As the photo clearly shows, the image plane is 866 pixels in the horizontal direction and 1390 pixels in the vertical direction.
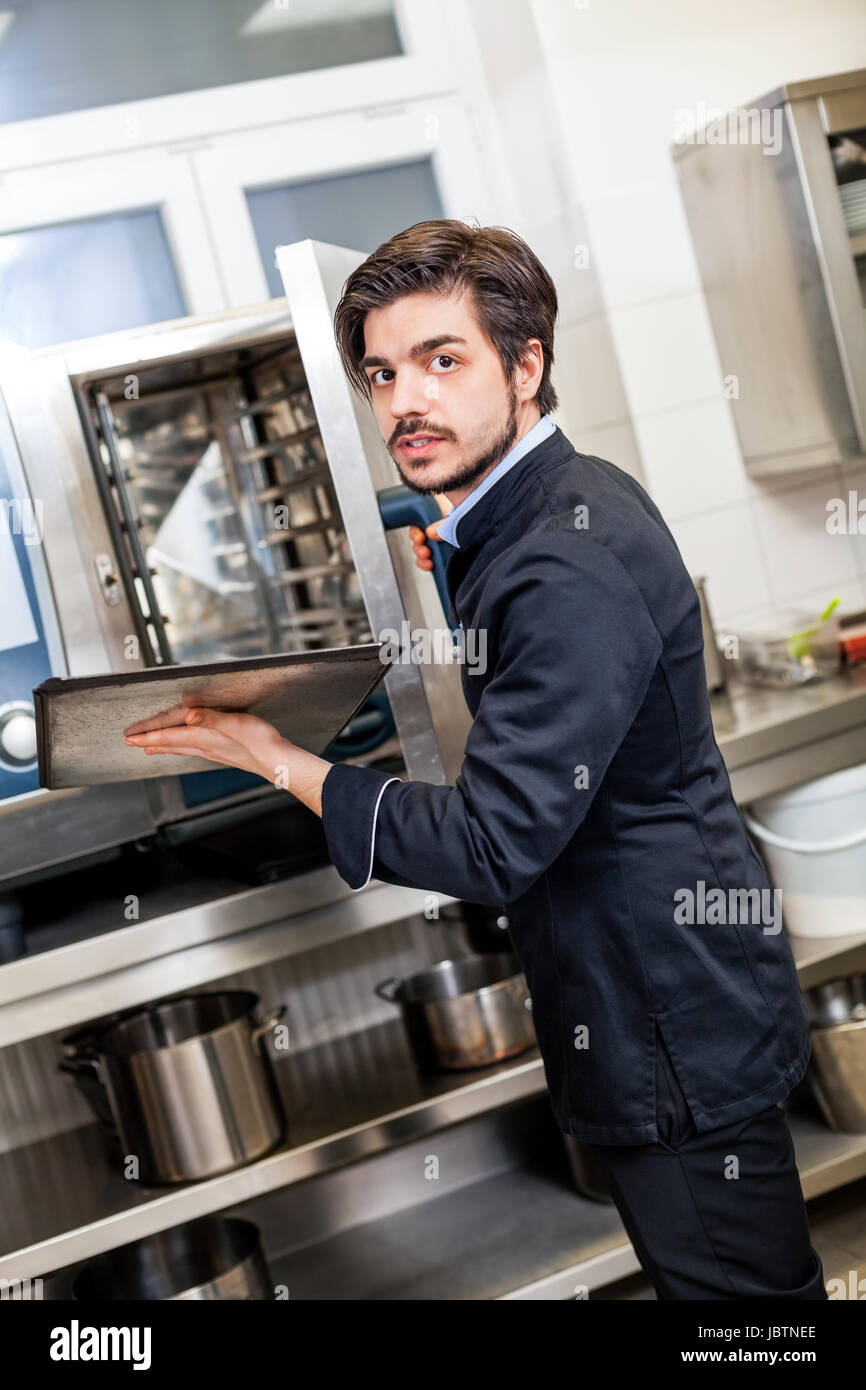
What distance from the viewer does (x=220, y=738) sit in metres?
1.42

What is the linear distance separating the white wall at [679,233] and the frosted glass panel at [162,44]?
1.17 feet

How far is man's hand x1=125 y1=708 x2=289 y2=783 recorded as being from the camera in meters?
1.41

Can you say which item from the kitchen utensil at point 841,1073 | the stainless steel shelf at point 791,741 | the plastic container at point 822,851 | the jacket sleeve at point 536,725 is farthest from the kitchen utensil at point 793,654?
the jacket sleeve at point 536,725

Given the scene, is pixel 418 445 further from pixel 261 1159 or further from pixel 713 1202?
pixel 261 1159

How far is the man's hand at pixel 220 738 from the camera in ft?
4.61

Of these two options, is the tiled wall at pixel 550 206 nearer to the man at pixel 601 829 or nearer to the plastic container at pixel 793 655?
the plastic container at pixel 793 655

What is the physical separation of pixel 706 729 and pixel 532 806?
0.29 meters

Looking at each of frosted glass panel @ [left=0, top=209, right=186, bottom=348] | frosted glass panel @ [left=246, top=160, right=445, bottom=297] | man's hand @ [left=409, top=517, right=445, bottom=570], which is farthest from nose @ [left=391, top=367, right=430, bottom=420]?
frosted glass panel @ [left=246, top=160, right=445, bottom=297]

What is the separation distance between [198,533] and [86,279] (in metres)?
0.57

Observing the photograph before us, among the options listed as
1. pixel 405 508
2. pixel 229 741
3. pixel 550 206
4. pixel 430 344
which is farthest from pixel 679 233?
pixel 229 741

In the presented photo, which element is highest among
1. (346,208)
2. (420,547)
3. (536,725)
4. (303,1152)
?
(346,208)
